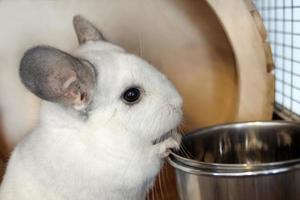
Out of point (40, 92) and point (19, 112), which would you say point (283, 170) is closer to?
point (40, 92)

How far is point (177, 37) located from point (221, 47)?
173mm

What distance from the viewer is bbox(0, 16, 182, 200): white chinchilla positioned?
125 centimetres

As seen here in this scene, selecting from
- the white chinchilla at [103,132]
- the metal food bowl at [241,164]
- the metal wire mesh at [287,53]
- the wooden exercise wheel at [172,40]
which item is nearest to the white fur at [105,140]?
the white chinchilla at [103,132]

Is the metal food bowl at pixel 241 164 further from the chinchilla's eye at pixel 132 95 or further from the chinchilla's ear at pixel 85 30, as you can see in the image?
the chinchilla's ear at pixel 85 30

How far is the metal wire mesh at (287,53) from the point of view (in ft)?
5.91

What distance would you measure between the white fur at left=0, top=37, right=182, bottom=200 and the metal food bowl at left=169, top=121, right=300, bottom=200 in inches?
4.0

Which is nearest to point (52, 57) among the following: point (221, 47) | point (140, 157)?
point (140, 157)

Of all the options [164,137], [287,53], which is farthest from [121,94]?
[287,53]

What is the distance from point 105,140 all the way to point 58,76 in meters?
0.23

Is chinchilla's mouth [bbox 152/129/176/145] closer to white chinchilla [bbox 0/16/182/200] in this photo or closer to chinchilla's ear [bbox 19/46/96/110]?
white chinchilla [bbox 0/16/182/200]

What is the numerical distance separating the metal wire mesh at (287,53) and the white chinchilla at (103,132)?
0.69 metres

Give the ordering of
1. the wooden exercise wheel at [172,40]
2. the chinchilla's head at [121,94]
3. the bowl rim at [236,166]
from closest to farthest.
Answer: the bowl rim at [236,166], the chinchilla's head at [121,94], the wooden exercise wheel at [172,40]

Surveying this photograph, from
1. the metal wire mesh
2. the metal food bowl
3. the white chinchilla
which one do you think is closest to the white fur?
the white chinchilla

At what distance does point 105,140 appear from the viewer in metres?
1.26
